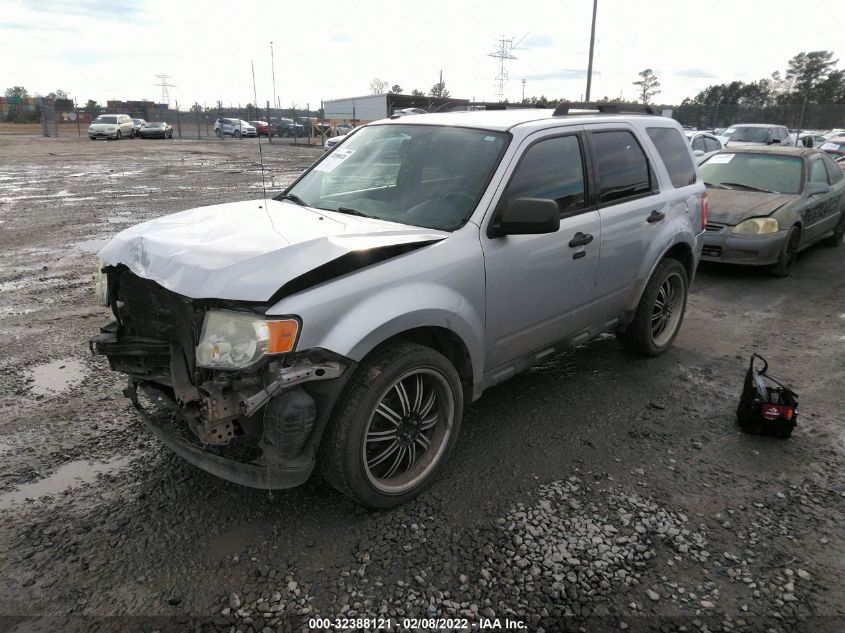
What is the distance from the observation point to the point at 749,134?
19.0 m

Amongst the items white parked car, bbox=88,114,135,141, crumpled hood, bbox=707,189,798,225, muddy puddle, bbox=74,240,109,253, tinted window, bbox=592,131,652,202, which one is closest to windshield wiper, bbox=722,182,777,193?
crumpled hood, bbox=707,189,798,225

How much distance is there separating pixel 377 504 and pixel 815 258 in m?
9.19

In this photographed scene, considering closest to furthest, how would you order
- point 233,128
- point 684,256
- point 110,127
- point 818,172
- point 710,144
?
point 684,256, point 818,172, point 710,144, point 110,127, point 233,128

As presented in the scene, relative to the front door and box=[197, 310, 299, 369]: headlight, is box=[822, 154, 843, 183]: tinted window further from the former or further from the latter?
box=[197, 310, 299, 369]: headlight

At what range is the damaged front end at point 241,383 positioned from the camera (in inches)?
102

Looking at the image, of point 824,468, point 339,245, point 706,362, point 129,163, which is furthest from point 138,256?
point 129,163

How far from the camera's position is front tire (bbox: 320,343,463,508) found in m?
2.81

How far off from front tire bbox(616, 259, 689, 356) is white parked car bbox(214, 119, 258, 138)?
46.9m

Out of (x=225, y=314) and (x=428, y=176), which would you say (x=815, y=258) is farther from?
(x=225, y=314)

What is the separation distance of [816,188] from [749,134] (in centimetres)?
1179

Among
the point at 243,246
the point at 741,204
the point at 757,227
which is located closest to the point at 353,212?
the point at 243,246

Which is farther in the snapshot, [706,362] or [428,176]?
[706,362]

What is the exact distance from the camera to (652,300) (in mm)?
4902

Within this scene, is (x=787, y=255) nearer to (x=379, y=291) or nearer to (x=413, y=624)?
(x=379, y=291)
